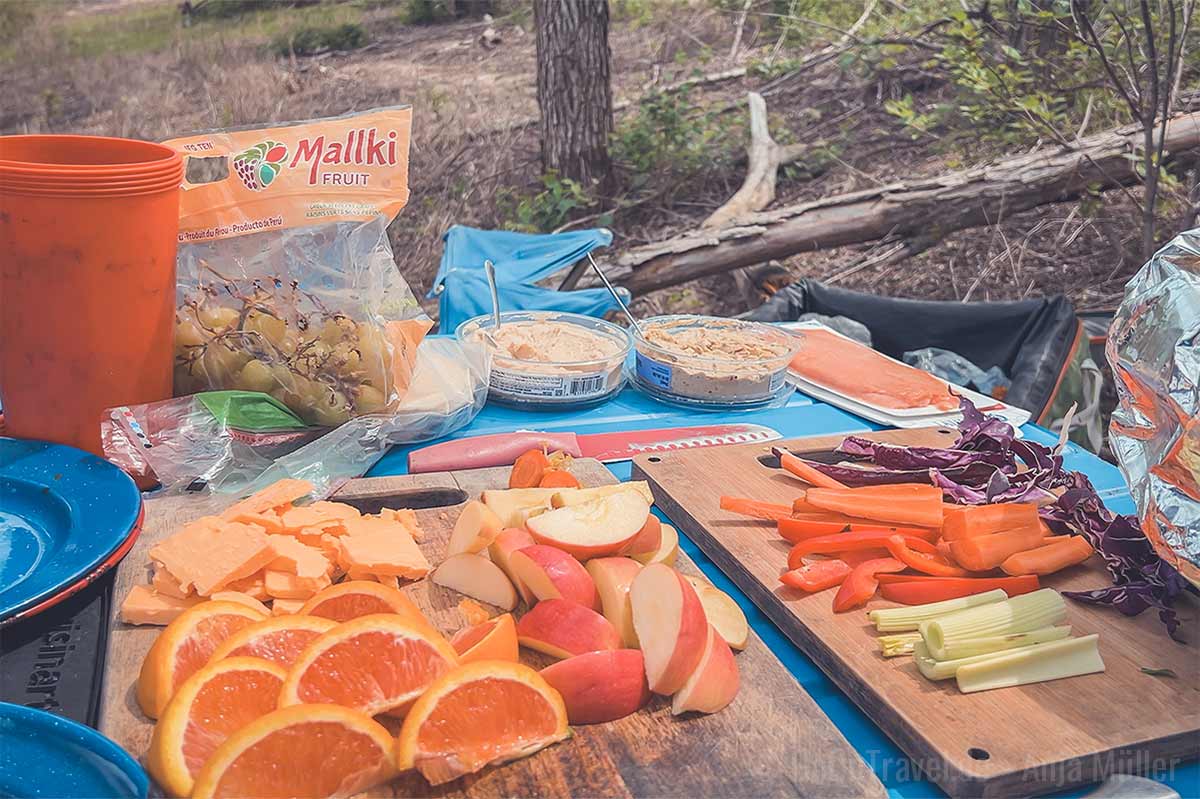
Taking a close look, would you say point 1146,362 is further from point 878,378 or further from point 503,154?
point 503,154

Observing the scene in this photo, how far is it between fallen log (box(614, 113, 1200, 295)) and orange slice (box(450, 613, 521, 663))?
359 centimetres

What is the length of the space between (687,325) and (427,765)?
6.10ft

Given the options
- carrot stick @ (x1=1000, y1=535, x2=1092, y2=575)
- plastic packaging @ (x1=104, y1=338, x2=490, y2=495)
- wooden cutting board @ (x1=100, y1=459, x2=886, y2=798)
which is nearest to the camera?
wooden cutting board @ (x1=100, y1=459, x2=886, y2=798)

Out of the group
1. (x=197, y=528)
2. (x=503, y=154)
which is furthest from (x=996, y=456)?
(x=503, y=154)

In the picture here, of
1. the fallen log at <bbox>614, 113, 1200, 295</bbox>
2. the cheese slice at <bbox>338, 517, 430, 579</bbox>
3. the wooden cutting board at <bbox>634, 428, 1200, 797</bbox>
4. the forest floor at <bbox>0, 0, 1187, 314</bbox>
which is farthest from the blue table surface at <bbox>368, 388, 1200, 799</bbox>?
the forest floor at <bbox>0, 0, 1187, 314</bbox>

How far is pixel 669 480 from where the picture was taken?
2.03m

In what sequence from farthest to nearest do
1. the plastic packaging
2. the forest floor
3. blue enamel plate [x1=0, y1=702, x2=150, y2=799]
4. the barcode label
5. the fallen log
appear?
the forest floor, the fallen log, the barcode label, the plastic packaging, blue enamel plate [x1=0, y1=702, x2=150, y2=799]

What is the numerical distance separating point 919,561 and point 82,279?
5.23 feet

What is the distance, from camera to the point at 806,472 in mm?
2008

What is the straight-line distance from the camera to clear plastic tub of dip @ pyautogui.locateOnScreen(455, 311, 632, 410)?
2.45 metres

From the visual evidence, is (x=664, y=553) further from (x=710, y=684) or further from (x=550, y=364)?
(x=550, y=364)

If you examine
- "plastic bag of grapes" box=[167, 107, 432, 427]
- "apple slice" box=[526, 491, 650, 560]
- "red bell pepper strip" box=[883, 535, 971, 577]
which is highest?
"plastic bag of grapes" box=[167, 107, 432, 427]

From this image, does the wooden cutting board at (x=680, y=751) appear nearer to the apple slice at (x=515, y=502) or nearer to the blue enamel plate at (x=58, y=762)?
the blue enamel plate at (x=58, y=762)

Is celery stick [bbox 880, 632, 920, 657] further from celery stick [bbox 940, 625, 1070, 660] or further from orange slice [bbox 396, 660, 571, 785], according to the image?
orange slice [bbox 396, 660, 571, 785]
